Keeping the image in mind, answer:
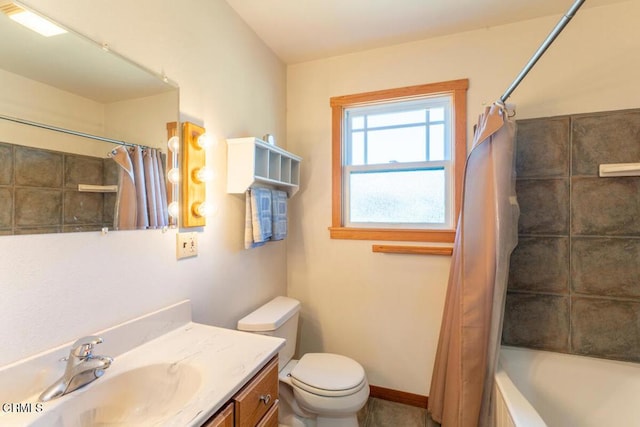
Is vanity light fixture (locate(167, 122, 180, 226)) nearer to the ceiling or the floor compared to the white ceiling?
nearer to the floor

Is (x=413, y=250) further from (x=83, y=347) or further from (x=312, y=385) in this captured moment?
(x=83, y=347)

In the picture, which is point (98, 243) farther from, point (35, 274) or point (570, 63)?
point (570, 63)

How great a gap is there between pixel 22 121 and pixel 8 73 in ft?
0.41

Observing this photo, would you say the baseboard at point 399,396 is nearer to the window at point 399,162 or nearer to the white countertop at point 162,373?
the window at point 399,162

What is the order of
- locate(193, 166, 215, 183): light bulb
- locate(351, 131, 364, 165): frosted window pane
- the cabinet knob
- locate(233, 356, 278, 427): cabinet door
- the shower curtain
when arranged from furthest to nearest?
locate(351, 131, 364, 165): frosted window pane
the shower curtain
locate(193, 166, 215, 183): light bulb
the cabinet knob
locate(233, 356, 278, 427): cabinet door

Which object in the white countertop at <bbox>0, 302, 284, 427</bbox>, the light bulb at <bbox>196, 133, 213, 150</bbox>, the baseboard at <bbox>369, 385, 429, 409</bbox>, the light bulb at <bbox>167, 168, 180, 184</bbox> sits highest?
the light bulb at <bbox>196, 133, 213, 150</bbox>

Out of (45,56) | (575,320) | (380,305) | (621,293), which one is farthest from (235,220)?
(621,293)

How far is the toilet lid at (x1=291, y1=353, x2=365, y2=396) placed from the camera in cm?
141

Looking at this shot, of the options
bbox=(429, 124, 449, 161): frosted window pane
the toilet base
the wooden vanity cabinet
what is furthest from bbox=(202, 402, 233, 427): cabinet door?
bbox=(429, 124, 449, 161): frosted window pane

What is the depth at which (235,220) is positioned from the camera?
1564mm

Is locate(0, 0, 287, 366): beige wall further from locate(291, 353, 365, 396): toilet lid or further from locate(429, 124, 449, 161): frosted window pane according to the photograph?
locate(429, 124, 449, 161): frosted window pane

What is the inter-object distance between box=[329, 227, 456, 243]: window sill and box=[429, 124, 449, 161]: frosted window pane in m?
0.51

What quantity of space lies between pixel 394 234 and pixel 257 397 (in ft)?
4.26

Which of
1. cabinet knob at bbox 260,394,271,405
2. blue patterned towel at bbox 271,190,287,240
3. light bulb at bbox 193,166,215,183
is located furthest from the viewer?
blue patterned towel at bbox 271,190,287,240
